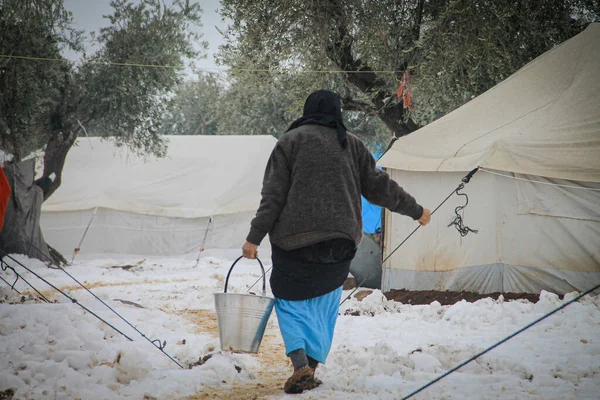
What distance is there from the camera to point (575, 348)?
4.29m

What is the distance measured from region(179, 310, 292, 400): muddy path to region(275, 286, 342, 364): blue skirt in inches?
11.0

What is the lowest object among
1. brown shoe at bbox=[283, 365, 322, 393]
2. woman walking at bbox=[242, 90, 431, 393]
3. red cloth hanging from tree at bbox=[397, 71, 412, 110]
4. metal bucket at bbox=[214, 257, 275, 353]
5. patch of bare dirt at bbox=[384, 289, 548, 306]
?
patch of bare dirt at bbox=[384, 289, 548, 306]

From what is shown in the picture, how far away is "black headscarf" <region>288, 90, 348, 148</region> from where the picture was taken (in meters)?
3.52

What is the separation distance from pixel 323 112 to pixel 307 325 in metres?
1.20

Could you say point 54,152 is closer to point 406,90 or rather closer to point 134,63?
point 134,63

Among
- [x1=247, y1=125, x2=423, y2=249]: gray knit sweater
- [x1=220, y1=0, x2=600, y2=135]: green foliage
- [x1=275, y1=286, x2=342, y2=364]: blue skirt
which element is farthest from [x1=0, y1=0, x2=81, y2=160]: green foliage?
[x1=275, y1=286, x2=342, y2=364]: blue skirt

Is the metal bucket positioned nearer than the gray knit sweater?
No

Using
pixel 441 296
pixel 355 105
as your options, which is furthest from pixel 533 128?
pixel 355 105

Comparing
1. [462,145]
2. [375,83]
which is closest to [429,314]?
[462,145]

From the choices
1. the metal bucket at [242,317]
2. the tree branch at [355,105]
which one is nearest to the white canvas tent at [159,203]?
the tree branch at [355,105]

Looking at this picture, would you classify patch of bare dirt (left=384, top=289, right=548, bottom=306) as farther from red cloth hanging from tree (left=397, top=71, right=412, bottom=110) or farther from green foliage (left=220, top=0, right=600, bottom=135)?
green foliage (left=220, top=0, right=600, bottom=135)

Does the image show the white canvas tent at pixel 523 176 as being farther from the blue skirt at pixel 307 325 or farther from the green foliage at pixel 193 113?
the green foliage at pixel 193 113

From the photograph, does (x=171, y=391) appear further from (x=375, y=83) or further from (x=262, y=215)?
(x=375, y=83)

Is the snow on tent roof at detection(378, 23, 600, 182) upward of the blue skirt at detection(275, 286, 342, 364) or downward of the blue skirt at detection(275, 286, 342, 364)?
upward
